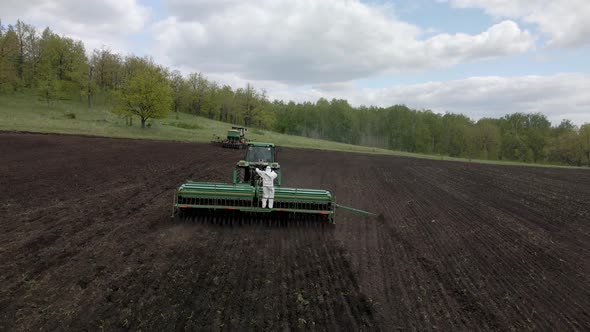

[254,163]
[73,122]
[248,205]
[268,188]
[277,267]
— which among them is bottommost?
[277,267]

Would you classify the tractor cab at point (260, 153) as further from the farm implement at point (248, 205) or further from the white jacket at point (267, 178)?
the white jacket at point (267, 178)

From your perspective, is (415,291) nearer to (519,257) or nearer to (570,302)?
(570,302)

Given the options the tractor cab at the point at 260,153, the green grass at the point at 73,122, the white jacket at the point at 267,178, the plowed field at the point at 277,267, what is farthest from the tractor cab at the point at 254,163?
the green grass at the point at 73,122

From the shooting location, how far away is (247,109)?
77.1m

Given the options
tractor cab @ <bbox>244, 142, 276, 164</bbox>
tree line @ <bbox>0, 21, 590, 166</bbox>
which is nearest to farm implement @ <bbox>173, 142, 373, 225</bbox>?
tractor cab @ <bbox>244, 142, 276, 164</bbox>

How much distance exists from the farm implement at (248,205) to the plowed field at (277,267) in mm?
583

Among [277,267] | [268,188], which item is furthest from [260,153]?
[277,267]

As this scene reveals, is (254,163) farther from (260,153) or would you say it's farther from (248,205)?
(248,205)

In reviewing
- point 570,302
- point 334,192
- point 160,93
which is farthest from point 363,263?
point 160,93

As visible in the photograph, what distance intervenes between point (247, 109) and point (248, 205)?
6822 cm

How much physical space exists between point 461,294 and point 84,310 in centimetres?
677

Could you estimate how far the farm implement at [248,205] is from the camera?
1057 centimetres

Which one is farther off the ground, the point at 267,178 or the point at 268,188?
the point at 267,178

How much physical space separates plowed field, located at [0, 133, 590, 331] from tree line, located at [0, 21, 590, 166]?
125ft
